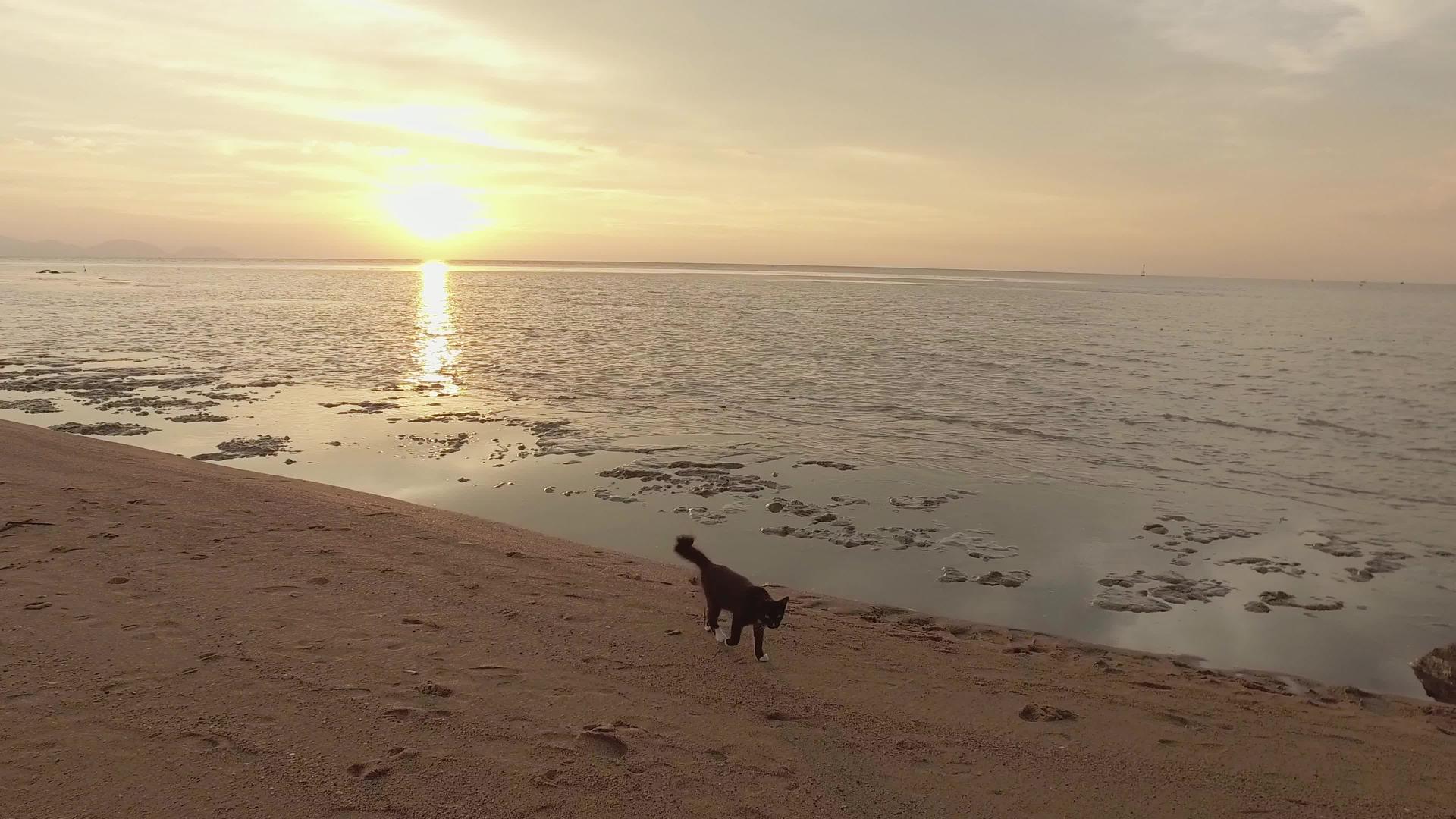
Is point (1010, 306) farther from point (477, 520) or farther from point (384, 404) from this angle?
point (477, 520)

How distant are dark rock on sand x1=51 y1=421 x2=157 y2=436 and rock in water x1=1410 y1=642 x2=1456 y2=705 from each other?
21075 mm

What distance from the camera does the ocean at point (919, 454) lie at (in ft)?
31.3

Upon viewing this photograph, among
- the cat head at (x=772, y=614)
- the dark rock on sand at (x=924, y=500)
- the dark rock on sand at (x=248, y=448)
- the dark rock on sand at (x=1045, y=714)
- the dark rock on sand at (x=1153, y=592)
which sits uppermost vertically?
the cat head at (x=772, y=614)

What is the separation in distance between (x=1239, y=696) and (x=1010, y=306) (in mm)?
82055

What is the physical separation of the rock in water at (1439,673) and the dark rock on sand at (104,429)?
21.1 meters

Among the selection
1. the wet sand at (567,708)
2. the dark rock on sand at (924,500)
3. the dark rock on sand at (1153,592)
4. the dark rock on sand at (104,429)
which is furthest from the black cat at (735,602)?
the dark rock on sand at (104,429)

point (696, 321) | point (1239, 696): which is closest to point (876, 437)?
point (1239, 696)

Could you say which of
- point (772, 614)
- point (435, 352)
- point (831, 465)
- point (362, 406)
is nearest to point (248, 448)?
point (362, 406)

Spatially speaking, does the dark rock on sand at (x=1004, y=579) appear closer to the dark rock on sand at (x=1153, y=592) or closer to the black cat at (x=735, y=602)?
the dark rock on sand at (x=1153, y=592)

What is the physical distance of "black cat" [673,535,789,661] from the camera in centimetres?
666

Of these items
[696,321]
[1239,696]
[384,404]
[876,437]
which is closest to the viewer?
[1239,696]

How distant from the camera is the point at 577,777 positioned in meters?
4.84

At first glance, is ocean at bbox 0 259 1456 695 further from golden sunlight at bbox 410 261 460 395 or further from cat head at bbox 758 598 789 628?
cat head at bbox 758 598 789 628

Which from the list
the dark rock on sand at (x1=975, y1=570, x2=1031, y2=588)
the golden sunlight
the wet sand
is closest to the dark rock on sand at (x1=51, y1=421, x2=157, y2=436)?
the golden sunlight
